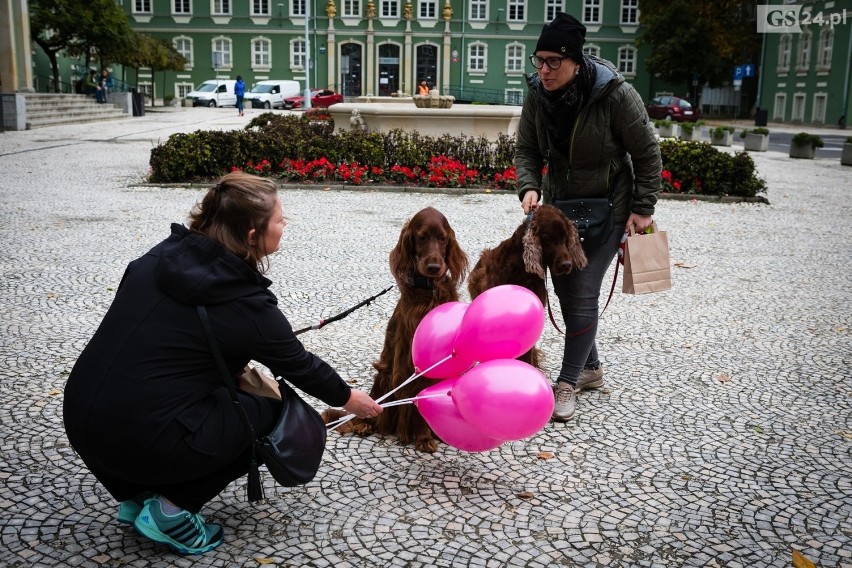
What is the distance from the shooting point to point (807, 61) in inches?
1902

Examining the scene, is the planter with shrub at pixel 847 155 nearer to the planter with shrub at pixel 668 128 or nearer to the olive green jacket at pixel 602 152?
the planter with shrub at pixel 668 128

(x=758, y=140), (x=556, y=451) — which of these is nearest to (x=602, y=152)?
(x=556, y=451)

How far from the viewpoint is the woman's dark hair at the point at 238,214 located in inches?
114

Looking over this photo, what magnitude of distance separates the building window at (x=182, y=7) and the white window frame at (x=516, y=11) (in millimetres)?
24620

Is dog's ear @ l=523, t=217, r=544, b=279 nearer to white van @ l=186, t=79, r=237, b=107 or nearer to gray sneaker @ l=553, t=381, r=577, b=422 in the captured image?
gray sneaker @ l=553, t=381, r=577, b=422

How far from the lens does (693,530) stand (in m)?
3.38

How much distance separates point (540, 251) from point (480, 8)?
62.0 metres

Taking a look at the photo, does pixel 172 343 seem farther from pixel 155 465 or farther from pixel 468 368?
pixel 468 368

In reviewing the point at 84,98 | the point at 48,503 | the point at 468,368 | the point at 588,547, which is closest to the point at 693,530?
the point at 588,547

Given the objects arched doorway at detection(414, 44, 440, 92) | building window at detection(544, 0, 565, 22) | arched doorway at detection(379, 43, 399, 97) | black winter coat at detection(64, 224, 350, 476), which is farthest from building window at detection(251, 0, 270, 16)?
black winter coat at detection(64, 224, 350, 476)

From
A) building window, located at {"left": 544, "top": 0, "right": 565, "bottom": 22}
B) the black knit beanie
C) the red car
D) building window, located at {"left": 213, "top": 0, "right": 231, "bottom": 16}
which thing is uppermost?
building window, located at {"left": 544, "top": 0, "right": 565, "bottom": 22}

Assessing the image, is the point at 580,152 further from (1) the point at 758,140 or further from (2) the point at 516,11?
(2) the point at 516,11

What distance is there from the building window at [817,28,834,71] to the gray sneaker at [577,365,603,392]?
47.8 metres

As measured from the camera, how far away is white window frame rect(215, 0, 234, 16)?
60.4 metres
